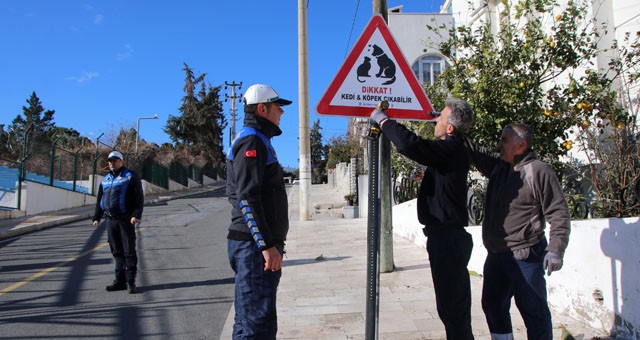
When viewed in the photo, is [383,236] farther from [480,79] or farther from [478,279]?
[480,79]

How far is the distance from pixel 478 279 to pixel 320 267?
2242mm

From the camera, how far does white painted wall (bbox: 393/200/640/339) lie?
10.6 ft

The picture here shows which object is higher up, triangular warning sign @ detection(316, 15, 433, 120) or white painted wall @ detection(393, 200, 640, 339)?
triangular warning sign @ detection(316, 15, 433, 120)

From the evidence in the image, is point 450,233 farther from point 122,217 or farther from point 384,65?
point 122,217

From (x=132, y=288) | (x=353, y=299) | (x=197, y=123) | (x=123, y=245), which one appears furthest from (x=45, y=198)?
(x=197, y=123)

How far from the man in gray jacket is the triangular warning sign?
66cm

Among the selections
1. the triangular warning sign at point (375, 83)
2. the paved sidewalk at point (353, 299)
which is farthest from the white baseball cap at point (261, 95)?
the paved sidewalk at point (353, 299)

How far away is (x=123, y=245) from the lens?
5.70 meters

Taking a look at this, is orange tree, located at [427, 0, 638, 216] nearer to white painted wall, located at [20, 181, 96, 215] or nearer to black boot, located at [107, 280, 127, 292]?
black boot, located at [107, 280, 127, 292]

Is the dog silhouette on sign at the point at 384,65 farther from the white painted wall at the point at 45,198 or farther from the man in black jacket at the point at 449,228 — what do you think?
the white painted wall at the point at 45,198

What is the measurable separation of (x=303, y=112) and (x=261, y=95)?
35.4ft

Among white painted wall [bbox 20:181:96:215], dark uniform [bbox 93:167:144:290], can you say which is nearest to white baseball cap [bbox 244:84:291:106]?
dark uniform [bbox 93:167:144:290]

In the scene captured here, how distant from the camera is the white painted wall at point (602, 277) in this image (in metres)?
3.23

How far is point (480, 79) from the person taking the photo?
584cm
